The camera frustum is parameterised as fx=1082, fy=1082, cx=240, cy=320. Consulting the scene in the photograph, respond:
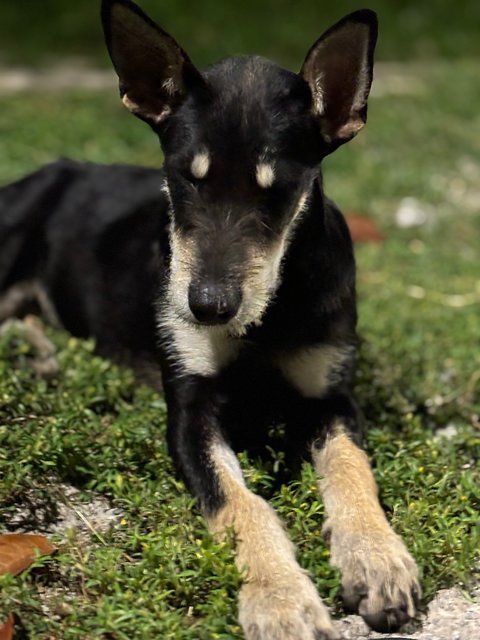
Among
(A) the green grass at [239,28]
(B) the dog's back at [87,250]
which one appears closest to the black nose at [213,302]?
(B) the dog's back at [87,250]

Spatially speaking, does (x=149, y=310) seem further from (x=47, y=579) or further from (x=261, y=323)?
(x=47, y=579)

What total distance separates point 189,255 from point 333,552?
1100mm

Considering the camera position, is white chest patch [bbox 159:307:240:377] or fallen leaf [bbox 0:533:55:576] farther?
white chest patch [bbox 159:307:240:377]

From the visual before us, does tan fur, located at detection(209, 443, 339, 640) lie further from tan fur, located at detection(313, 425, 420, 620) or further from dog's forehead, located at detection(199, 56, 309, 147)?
dog's forehead, located at detection(199, 56, 309, 147)

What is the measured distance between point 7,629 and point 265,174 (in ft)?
5.51

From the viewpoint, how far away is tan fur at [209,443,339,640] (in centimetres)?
318

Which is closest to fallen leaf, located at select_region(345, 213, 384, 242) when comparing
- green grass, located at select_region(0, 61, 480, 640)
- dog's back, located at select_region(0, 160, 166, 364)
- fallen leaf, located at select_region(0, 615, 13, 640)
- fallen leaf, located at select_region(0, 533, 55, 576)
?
green grass, located at select_region(0, 61, 480, 640)

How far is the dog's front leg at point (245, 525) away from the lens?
3.20 meters

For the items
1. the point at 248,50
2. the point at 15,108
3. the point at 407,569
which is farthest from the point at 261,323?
the point at 248,50

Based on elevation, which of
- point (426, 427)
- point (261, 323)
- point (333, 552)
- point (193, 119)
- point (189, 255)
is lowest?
point (426, 427)

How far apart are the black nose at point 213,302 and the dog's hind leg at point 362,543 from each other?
2.55 ft

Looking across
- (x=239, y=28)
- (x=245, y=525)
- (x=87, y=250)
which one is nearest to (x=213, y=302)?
(x=245, y=525)

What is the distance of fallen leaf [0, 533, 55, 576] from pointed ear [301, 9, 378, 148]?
1756 mm

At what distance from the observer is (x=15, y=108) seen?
32.4ft
